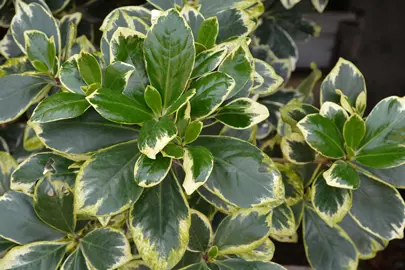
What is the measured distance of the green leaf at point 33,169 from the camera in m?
0.74

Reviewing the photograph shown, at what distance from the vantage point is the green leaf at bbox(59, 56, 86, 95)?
665 mm

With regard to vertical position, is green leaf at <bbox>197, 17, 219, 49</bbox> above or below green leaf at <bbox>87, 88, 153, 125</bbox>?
above

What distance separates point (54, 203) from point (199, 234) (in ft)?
0.81

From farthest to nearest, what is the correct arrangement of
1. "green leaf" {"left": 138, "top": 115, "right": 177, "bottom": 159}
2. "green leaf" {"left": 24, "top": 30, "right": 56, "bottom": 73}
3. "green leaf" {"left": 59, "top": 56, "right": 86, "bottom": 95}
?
1. "green leaf" {"left": 24, "top": 30, "right": 56, "bottom": 73}
2. "green leaf" {"left": 59, "top": 56, "right": 86, "bottom": 95}
3. "green leaf" {"left": 138, "top": 115, "right": 177, "bottom": 159}

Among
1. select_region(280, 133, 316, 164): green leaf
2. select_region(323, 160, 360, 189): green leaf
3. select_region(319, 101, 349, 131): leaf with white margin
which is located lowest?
select_region(280, 133, 316, 164): green leaf

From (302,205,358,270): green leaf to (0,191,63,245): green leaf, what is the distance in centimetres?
49

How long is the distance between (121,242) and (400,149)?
475 millimetres

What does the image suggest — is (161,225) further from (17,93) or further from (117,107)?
(17,93)

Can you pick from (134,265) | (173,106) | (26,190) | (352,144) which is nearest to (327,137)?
(352,144)

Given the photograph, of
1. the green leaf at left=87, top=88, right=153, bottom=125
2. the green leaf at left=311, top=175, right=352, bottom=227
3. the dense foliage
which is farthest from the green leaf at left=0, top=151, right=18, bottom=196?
the green leaf at left=311, top=175, right=352, bottom=227

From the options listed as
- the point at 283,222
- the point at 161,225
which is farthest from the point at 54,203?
the point at 283,222

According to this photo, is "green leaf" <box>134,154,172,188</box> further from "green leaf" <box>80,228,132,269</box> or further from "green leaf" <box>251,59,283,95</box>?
"green leaf" <box>251,59,283,95</box>

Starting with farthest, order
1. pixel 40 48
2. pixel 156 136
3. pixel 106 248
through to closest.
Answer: pixel 40 48, pixel 106 248, pixel 156 136

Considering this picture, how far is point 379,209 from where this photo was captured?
760 millimetres
